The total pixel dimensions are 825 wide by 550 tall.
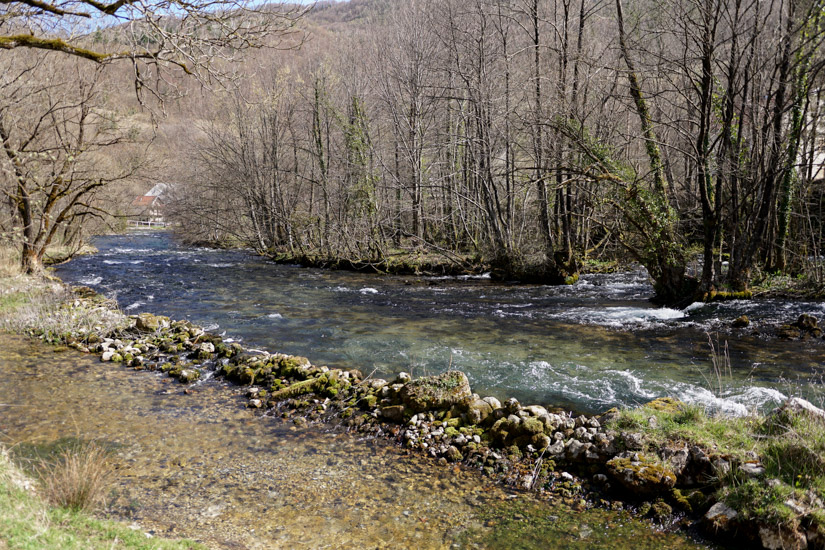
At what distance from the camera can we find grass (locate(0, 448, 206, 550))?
3.20 metres

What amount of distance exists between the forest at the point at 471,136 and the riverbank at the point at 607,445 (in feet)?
13.4

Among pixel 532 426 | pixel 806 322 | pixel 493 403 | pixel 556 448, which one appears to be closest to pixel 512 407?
pixel 493 403

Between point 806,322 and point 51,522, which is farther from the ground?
point 806,322

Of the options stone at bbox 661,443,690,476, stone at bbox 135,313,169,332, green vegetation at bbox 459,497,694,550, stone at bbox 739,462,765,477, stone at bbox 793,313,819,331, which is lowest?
green vegetation at bbox 459,497,694,550

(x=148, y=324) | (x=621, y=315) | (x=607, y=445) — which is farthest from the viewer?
(x=621, y=315)

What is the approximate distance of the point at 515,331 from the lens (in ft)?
37.4

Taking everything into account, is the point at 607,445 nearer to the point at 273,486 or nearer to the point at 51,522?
the point at 273,486

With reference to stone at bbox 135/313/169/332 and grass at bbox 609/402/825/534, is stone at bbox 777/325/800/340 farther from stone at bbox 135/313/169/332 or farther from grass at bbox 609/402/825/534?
stone at bbox 135/313/169/332

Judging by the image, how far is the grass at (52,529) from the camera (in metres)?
3.20

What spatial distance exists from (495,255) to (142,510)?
16.7 meters

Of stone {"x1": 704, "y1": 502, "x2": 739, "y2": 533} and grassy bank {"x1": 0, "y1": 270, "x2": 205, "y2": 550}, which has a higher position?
grassy bank {"x1": 0, "y1": 270, "x2": 205, "y2": 550}

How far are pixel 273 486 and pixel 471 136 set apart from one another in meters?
19.9

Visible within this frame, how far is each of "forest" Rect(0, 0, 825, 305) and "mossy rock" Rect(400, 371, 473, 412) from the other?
4.11 metres

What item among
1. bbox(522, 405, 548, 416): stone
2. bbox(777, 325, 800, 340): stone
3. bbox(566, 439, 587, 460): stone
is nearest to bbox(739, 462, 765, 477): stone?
bbox(566, 439, 587, 460): stone
